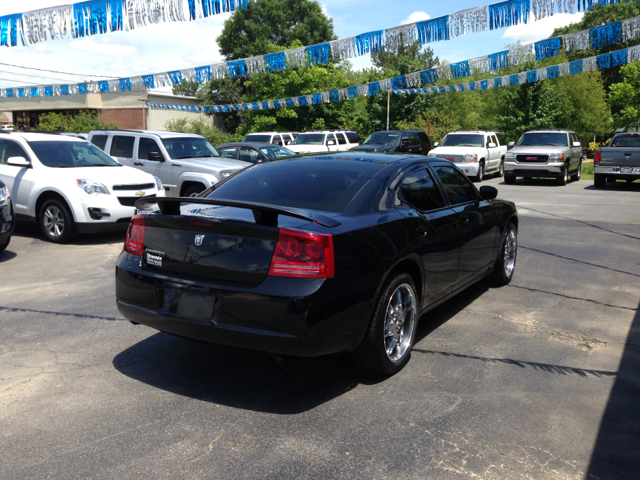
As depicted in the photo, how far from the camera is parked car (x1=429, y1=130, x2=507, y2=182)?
863 inches

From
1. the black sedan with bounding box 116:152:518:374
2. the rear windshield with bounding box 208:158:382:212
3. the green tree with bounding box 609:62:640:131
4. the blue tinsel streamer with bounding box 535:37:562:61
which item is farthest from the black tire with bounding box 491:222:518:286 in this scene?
the green tree with bounding box 609:62:640:131

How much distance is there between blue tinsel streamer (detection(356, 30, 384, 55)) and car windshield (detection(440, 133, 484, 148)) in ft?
33.9

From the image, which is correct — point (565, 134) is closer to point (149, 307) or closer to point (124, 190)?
point (124, 190)

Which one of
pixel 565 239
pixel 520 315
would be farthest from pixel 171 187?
pixel 520 315

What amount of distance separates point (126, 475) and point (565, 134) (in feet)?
75.4

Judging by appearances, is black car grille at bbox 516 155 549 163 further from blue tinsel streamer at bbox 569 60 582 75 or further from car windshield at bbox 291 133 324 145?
car windshield at bbox 291 133 324 145

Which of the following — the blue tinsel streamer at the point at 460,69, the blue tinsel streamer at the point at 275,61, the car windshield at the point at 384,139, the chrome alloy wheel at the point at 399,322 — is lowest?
the chrome alloy wheel at the point at 399,322

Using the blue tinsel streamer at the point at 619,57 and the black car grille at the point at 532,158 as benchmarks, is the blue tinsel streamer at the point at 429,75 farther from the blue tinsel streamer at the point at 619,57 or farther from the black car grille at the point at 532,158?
the blue tinsel streamer at the point at 619,57

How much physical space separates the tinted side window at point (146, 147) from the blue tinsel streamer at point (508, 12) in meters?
7.77

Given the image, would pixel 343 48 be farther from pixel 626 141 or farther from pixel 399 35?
pixel 626 141

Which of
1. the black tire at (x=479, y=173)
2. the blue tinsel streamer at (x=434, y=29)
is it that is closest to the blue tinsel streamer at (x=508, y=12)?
the blue tinsel streamer at (x=434, y=29)

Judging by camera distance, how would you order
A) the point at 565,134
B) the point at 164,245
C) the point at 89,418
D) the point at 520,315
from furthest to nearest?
→ the point at 565,134 < the point at 520,315 < the point at 164,245 < the point at 89,418

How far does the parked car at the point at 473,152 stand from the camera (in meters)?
21.9

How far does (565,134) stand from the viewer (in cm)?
2272
